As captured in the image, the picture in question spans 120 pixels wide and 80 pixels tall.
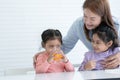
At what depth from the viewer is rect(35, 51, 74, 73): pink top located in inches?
48.6

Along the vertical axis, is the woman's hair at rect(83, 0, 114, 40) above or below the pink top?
above

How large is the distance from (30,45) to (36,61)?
2.48ft

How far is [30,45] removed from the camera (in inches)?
82.2

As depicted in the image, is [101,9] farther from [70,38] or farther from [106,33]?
[70,38]

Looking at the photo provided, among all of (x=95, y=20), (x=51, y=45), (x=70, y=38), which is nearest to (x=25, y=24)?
(x=70, y=38)

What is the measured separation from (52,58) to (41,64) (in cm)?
10

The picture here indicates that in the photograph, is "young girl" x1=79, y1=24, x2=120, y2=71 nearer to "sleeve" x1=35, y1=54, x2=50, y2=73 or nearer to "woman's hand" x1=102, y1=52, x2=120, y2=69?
"woman's hand" x1=102, y1=52, x2=120, y2=69

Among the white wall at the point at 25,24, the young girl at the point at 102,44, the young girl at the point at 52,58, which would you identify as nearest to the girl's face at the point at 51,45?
the young girl at the point at 52,58

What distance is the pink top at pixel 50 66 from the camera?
4.05ft

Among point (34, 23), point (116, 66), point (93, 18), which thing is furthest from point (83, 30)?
point (34, 23)

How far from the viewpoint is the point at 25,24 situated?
2.07 meters

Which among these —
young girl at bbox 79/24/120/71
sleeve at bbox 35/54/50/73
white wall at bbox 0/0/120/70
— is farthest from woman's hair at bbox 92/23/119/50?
white wall at bbox 0/0/120/70

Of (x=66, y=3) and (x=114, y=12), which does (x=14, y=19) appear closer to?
(x=66, y=3)

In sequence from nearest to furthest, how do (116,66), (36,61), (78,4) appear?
1. (116,66)
2. (36,61)
3. (78,4)
